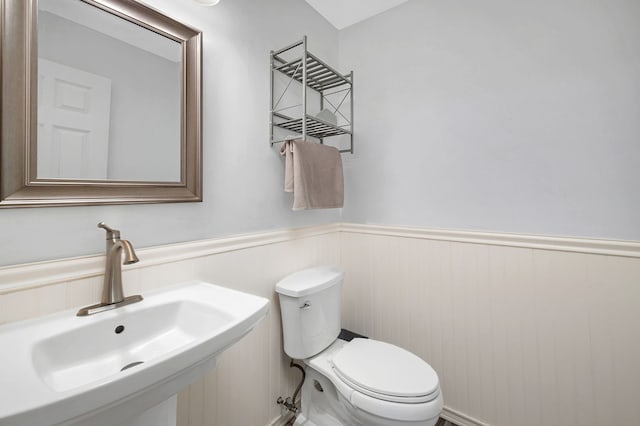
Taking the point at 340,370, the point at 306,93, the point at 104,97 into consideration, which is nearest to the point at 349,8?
the point at 306,93

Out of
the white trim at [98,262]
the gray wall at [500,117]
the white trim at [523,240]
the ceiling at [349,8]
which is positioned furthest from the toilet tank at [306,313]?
the ceiling at [349,8]

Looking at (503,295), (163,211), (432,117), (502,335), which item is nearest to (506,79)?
(432,117)

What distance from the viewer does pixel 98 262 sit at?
0.80m

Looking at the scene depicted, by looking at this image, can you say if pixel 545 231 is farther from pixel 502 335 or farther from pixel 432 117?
pixel 432 117

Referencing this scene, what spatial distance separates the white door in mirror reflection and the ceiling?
4.30 ft

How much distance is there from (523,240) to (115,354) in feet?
5.17

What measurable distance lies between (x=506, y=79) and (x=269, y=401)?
6.23 feet

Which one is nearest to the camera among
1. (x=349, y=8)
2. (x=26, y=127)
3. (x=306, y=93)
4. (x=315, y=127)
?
(x=26, y=127)

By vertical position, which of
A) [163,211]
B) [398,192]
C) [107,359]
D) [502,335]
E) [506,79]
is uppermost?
[506,79]

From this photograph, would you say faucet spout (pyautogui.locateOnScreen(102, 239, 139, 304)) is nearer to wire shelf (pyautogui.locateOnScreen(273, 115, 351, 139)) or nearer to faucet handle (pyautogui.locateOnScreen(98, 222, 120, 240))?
faucet handle (pyautogui.locateOnScreen(98, 222, 120, 240))

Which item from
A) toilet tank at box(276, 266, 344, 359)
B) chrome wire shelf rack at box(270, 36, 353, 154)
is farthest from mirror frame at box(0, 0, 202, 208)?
toilet tank at box(276, 266, 344, 359)

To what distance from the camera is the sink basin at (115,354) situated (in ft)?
1.36

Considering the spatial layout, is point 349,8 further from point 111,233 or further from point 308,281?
point 111,233

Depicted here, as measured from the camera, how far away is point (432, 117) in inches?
57.6
